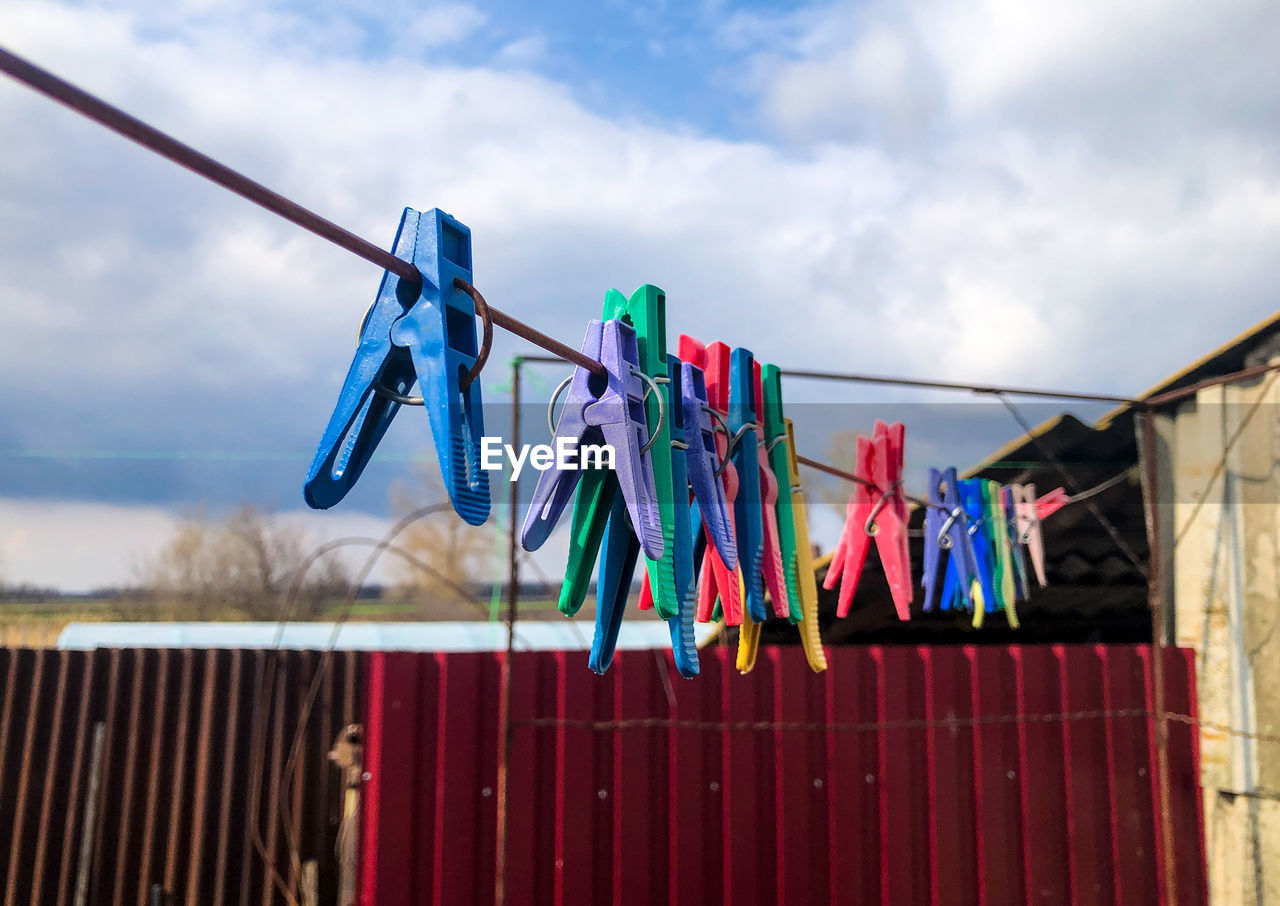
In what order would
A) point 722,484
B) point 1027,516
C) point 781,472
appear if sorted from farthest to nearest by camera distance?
point 1027,516, point 781,472, point 722,484

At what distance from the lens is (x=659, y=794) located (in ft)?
9.80

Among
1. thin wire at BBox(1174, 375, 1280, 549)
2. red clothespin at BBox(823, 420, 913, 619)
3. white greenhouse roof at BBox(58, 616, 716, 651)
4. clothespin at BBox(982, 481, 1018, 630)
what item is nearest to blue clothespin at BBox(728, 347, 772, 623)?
red clothespin at BBox(823, 420, 913, 619)

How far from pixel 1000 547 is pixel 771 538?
1642mm

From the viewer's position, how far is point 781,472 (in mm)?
1793

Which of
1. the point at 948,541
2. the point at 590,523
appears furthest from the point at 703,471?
the point at 948,541

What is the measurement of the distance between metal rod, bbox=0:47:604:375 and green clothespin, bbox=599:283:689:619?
462 mm

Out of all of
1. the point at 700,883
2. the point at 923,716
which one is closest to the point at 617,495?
the point at 700,883

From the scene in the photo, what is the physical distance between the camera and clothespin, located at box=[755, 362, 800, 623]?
170 cm

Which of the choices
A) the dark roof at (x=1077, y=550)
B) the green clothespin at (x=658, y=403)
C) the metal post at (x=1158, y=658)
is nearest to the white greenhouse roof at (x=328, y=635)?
the dark roof at (x=1077, y=550)

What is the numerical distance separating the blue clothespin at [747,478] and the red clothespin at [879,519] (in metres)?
0.66

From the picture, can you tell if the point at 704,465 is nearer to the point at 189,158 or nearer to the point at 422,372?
the point at 422,372

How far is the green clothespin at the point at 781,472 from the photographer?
5.69 ft

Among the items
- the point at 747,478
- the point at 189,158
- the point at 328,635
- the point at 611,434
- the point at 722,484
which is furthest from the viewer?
the point at 328,635

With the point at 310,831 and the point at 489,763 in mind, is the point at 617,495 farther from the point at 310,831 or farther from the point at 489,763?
the point at 310,831
